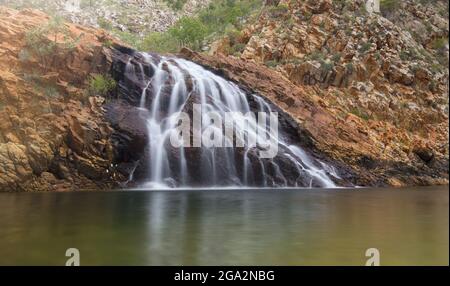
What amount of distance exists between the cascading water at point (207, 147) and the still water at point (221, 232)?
7969 mm

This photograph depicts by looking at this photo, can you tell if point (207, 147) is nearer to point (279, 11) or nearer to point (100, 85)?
point (100, 85)

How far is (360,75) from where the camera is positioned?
38.3 metres

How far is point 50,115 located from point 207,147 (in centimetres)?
808

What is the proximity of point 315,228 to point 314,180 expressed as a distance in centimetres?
1560

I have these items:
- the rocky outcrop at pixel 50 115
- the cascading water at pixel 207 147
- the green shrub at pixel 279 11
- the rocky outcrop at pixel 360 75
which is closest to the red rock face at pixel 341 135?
the rocky outcrop at pixel 360 75

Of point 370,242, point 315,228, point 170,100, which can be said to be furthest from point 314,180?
point 370,242

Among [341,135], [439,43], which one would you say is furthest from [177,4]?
[341,135]

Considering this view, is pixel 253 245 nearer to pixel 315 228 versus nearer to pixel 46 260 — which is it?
pixel 315 228

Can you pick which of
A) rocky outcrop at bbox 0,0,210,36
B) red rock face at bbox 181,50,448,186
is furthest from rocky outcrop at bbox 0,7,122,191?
rocky outcrop at bbox 0,0,210,36

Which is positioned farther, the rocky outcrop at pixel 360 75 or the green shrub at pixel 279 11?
the green shrub at pixel 279 11

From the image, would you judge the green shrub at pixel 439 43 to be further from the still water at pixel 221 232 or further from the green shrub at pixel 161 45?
the still water at pixel 221 232

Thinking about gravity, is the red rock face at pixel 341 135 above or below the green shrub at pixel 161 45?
below

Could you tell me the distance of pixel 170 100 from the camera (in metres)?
26.8

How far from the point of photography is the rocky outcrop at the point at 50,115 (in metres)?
22.2
